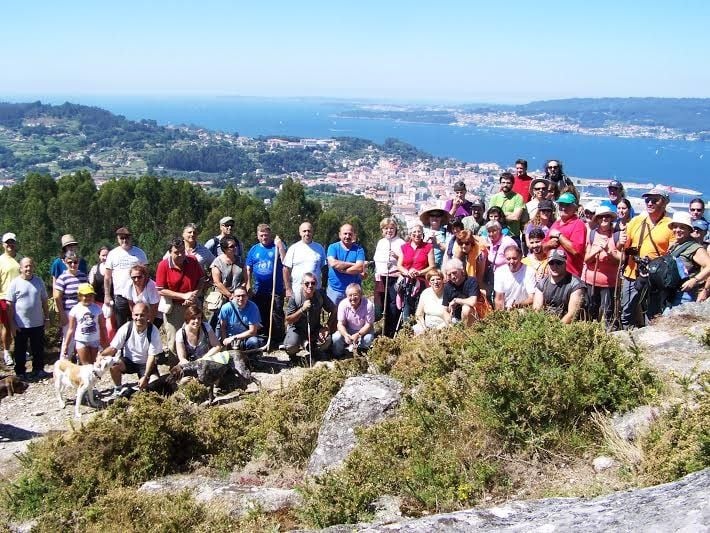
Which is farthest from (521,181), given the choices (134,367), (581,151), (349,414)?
(581,151)

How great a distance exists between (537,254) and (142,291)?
4624 millimetres

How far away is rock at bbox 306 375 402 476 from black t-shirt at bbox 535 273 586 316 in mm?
1837

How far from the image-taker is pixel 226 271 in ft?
25.6

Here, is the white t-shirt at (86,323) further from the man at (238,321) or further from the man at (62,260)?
the man at (238,321)

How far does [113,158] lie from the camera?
113 m

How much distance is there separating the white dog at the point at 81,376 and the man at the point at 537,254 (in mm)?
4762

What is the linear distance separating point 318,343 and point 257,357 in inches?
33.4

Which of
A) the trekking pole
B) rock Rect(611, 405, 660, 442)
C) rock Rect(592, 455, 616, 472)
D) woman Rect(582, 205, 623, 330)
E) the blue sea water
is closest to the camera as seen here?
rock Rect(592, 455, 616, 472)

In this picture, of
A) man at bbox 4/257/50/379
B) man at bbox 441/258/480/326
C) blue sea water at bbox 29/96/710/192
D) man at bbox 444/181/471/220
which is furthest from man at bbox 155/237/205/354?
blue sea water at bbox 29/96/710/192

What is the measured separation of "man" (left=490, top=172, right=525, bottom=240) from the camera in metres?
7.91

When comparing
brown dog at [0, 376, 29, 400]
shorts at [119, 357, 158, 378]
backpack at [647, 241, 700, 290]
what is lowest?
brown dog at [0, 376, 29, 400]

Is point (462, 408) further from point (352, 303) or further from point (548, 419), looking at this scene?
point (352, 303)

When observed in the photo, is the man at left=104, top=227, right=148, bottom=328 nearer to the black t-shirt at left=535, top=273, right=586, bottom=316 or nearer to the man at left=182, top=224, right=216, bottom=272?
the man at left=182, top=224, right=216, bottom=272

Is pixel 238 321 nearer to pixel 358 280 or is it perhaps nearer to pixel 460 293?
pixel 358 280
